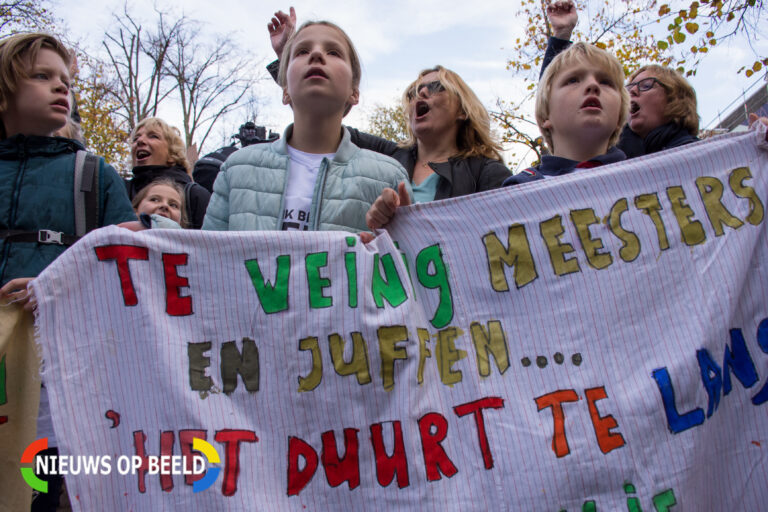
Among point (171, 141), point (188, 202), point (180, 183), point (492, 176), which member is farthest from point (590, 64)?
point (171, 141)

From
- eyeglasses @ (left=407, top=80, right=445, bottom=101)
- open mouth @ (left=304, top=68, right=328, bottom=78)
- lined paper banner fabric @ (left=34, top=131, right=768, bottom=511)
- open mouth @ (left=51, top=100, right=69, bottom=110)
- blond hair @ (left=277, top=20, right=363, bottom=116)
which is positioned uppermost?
eyeglasses @ (left=407, top=80, right=445, bottom=101)

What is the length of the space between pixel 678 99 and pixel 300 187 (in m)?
2.29

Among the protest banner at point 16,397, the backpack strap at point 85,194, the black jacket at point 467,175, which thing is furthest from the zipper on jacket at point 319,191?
the protest banner at point 16,397

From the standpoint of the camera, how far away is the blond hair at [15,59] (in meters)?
2.20

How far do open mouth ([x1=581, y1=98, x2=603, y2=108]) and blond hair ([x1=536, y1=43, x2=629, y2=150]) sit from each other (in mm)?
160

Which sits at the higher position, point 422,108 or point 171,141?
point 171,141

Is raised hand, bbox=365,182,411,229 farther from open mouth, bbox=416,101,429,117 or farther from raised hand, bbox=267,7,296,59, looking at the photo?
raised hand, bbox=267,7,296,59

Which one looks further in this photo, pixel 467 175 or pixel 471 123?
pixel 471 123

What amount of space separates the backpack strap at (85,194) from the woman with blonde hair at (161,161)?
Answer: 4.18 ft

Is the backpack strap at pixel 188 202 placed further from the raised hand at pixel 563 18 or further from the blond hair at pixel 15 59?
the raised hand at pixel 563 18

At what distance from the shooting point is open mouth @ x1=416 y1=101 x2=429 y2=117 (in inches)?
121

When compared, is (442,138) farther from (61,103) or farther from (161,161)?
(161,161)

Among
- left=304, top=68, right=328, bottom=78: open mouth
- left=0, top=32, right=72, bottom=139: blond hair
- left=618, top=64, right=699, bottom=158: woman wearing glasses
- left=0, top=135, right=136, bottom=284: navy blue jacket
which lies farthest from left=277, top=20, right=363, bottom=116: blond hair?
left=618, top=64, right=699, bottom=158: woman wearing glasses

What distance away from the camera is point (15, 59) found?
7.24 ft
